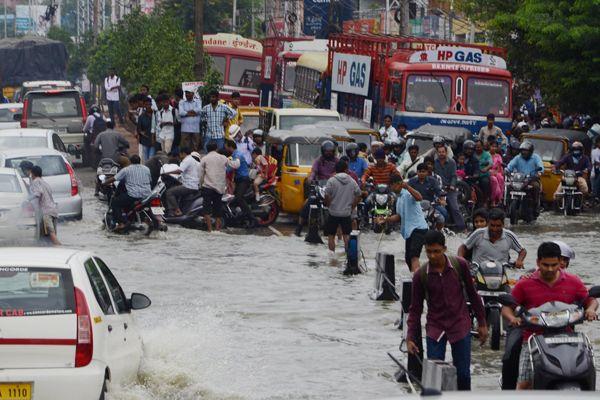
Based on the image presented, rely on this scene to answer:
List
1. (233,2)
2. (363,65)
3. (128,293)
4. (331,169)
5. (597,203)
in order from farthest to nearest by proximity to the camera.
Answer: (233,2) → (363,65) → (597,203) → (331,169) → (128,293)

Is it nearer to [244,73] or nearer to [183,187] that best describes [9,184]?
[183,187]

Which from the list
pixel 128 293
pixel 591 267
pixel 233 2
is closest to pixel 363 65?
pixel 591 267

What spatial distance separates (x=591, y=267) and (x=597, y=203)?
994 cm

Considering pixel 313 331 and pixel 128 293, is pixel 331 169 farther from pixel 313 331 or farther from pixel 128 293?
pixel 313 331

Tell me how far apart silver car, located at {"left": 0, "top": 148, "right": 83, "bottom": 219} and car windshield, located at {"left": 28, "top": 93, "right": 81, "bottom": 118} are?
12.6 meters

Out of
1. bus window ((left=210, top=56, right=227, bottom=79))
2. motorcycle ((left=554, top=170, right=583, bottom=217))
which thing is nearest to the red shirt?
motorcycle ((left=554, top=170, right=583, bottom=217))

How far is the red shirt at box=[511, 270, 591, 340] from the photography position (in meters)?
9.18

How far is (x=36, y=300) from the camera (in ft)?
29.4

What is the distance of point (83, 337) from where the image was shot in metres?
8.80

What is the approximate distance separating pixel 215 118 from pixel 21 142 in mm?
3935

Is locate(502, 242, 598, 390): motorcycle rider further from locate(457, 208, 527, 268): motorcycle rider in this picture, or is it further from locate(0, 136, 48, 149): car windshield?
locate(0, 136, 48, 149): car windshield

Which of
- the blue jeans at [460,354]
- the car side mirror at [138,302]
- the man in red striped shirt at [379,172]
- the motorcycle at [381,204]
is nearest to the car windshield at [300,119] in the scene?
the motorcycle at [381,204]

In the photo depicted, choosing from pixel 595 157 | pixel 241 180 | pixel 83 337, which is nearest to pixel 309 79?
pixel 595 157

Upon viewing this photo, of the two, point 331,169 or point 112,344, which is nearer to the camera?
point 112,344
